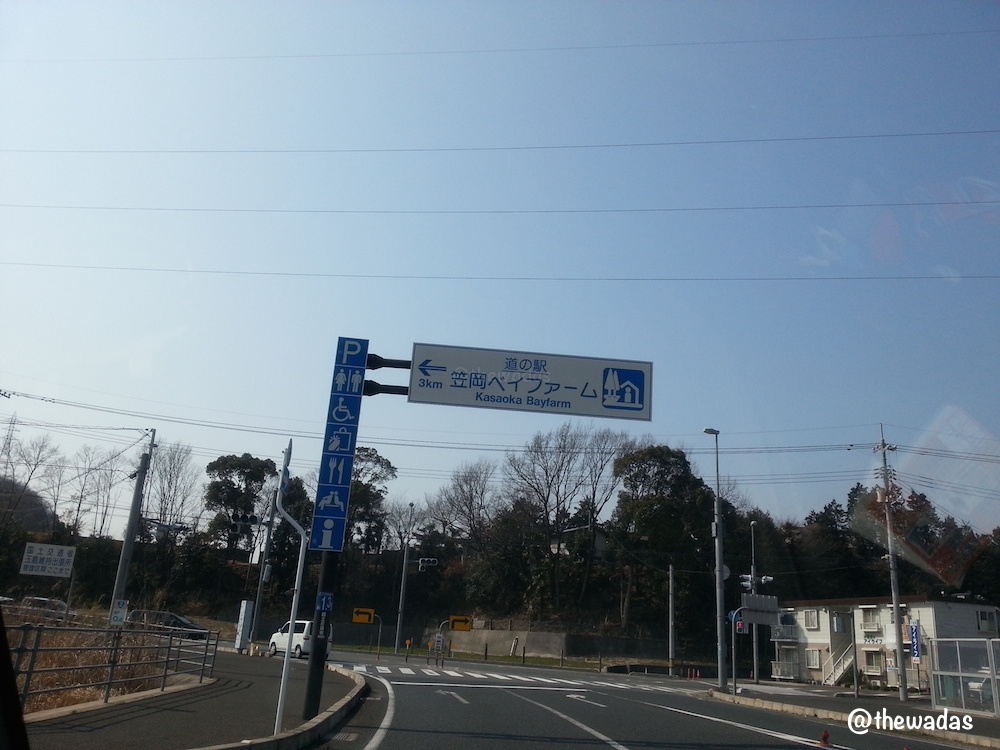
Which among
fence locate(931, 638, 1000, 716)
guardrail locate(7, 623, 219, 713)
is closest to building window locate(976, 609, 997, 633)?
fence locate(931, 638, 1000, 716)

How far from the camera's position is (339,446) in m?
11.8

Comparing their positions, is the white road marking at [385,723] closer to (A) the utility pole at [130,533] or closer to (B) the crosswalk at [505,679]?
(B) the crosswalk at [505,679]

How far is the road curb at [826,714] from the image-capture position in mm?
13177

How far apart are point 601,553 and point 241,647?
90.6ft

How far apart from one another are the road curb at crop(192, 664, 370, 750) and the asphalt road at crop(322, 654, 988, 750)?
0.23 m

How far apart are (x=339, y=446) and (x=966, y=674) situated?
17.5 m

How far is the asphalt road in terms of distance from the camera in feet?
32.1

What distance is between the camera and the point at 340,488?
1149 cm

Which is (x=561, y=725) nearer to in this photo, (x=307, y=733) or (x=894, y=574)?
(x=307, y=733)

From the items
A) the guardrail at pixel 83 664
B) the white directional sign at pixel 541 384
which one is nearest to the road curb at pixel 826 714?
the white directional sign at pixel 541 384

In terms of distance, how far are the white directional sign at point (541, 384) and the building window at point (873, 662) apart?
33.2m

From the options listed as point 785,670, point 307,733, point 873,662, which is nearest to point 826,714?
point 307,733

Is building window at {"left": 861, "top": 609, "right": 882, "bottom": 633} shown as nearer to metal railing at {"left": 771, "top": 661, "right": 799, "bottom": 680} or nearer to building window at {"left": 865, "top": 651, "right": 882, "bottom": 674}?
building window at {"left": 865, "top": 651, "right": 882, "bottom": 674}

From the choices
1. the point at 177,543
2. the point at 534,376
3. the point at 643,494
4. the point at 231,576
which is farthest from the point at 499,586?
the point at 534,376
